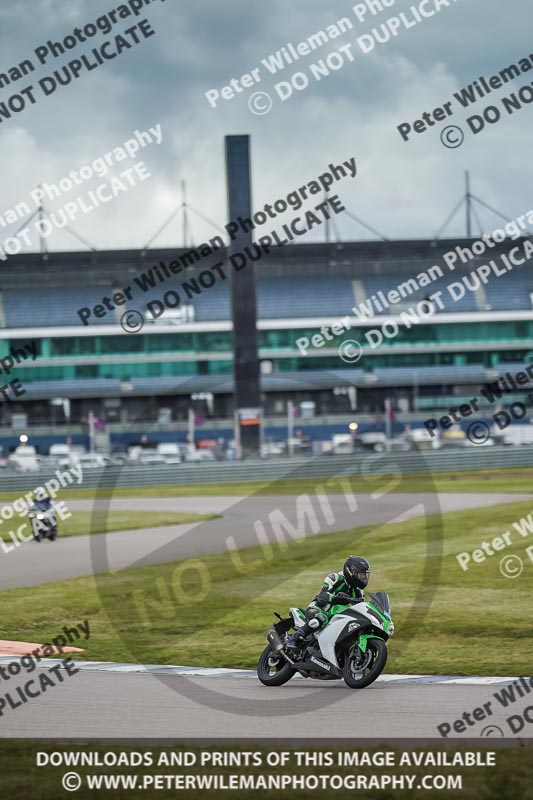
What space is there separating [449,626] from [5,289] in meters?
76.7

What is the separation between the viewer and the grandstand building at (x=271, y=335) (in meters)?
81.6

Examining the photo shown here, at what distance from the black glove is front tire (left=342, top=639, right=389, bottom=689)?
0.42 m

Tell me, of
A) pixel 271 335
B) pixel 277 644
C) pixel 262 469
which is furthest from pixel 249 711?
pixel 271 335

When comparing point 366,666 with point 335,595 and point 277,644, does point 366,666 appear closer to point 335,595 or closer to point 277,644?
point 335,595

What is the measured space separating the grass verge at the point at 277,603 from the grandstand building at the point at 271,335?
5517cm

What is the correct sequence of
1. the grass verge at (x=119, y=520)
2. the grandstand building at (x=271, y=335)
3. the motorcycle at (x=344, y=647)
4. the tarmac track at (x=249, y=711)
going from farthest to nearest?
the grandstand building at (x=271, y=335)
the grass verge at (x=119, y=520)
the motorcycle at (x=344, y=647)
the tarmac track at (x=249, y=711)

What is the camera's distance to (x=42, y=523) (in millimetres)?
27656

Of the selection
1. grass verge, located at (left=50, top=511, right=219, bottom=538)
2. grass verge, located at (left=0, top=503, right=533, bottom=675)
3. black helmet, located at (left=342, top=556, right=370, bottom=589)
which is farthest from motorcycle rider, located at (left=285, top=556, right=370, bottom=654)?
grass verge, located at (left=50, top=511, right=219, bottom=538)

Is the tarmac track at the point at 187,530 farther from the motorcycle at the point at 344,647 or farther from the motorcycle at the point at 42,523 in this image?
the motorcycle at the point at 344,647

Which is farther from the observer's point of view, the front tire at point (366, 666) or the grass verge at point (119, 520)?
the grass verge at point (119, 520)

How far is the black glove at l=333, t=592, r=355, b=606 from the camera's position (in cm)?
1085

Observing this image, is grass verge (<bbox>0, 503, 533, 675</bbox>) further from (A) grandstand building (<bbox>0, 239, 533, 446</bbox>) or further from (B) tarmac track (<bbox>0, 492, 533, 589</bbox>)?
(A) grandstand building (<bbox>0, 239, 533, 446</bbox>)

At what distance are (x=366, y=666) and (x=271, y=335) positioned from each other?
7375cm

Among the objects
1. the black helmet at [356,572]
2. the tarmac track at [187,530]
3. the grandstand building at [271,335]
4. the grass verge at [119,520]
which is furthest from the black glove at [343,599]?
the grandstand building at [271,335]
